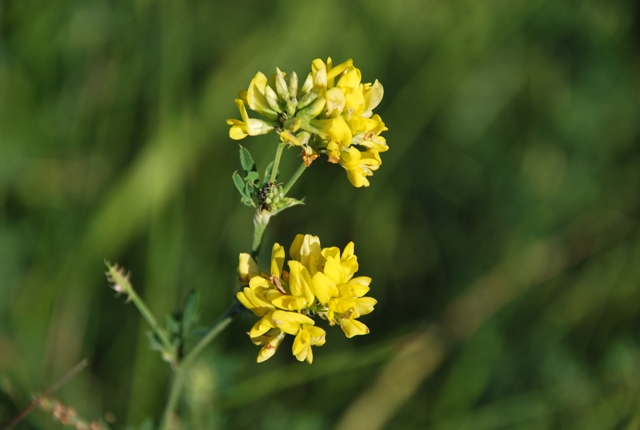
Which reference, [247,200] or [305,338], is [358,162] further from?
[305,338]

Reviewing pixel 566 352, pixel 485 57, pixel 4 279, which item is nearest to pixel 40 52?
pixel 4 279

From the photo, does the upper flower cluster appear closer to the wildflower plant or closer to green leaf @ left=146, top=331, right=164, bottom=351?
the wildflower plant

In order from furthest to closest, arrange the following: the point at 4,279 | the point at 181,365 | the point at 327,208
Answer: the point at 327,208 → the point at 4,279 → the point at 181,365

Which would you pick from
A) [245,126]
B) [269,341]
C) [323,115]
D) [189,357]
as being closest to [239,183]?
[245,126]

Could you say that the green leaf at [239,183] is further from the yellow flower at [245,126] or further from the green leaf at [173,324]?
the green leaf at [173,324]

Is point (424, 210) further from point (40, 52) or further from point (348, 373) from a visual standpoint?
point (40, 52)
